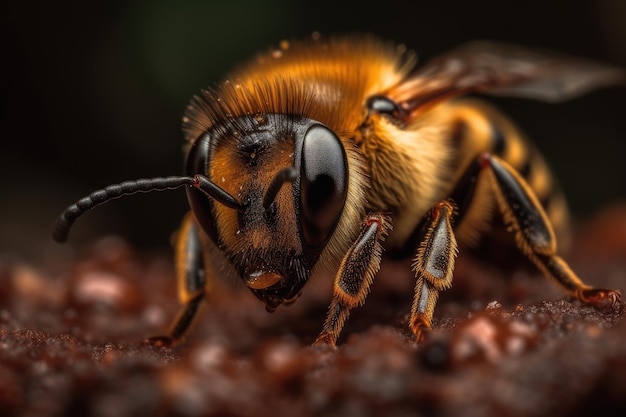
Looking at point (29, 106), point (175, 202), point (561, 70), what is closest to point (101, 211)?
A: point (175, 202)

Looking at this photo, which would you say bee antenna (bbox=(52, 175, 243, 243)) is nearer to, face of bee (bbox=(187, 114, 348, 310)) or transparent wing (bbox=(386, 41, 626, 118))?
face of bee (bbox=(187, 114, 348, 310))

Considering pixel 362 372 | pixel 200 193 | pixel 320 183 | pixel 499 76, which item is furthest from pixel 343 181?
pixel 499 76

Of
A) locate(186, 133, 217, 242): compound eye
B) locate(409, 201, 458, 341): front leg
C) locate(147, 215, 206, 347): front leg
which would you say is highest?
locate(186, 133, 217, 242): compound eye

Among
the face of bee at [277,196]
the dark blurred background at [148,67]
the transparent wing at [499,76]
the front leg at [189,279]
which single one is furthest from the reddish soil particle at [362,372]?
the dark blurred background at [148,67]

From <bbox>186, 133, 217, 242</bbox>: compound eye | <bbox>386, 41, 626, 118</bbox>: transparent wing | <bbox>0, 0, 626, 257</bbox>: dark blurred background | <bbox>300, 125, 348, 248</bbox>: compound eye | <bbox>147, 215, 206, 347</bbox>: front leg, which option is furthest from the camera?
<bbox>0, 0, 626, 257</bbox>: dark blurred background

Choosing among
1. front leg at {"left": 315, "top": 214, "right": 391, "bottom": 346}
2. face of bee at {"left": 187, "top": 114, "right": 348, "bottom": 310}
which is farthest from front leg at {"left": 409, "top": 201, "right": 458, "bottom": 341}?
face of bee at {"left": 187, "top": 114, "right": 348, "bottom": 310}

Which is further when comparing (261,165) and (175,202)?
(175,202)

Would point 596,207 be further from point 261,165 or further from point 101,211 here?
point 261,165
